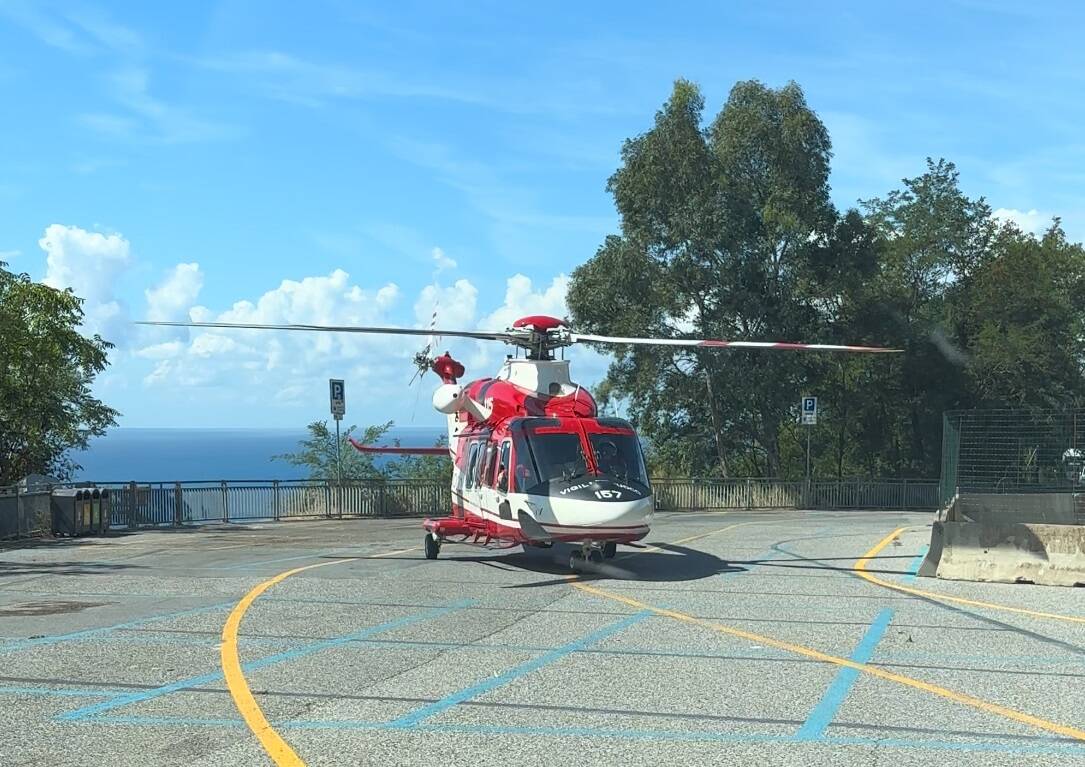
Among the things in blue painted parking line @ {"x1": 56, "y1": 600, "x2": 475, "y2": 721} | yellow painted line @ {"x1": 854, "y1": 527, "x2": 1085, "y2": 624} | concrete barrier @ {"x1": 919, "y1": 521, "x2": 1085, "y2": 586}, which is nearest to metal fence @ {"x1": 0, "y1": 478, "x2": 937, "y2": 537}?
blue painted parking line @ {"x1": 56, "y1": 600, "x2": 475, "y2": 721}

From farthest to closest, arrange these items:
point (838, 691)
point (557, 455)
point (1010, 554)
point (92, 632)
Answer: point (557, 455) < point (1010, 554) < point (92, 632) < point (838, 691)

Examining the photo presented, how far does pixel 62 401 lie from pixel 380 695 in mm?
30309

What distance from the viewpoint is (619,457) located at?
15141 millimetres

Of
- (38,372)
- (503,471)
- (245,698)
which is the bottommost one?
(245,698)

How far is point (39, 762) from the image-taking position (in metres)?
6.00

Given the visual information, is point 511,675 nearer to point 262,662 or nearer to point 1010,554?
point 262,662

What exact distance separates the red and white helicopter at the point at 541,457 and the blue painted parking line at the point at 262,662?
2.59 metres

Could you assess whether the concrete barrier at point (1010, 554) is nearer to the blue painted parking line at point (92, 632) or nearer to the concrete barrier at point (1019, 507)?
the concrete barrier at point (1019, 507)

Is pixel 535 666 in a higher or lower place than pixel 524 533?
lower

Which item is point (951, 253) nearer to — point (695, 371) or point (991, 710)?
point (695, 371)

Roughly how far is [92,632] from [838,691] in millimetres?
6881

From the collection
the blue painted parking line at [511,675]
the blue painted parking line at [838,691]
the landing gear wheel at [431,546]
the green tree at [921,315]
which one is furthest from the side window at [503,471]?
the green tree at [921,315]

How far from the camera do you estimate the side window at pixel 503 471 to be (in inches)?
604

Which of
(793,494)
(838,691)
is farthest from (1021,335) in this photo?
(838,691)
